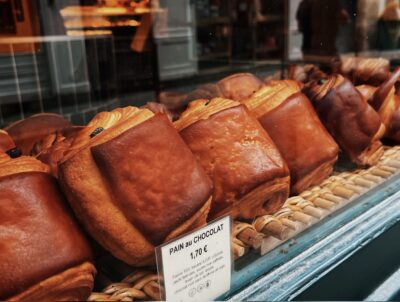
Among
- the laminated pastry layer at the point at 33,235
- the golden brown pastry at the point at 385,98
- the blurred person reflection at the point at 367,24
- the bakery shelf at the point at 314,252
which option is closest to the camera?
the laminated pastry layer at the point at 33,235

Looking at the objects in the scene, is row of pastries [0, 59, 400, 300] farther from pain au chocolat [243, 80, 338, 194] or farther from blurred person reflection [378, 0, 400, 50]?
blurred person reflection [378, 0, 400, 50]

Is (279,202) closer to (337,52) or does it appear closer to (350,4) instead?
(337,52)

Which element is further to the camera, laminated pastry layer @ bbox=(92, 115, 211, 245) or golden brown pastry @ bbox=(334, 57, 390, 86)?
golden brown pastry @ bbox=(334, 57, 390, 86)

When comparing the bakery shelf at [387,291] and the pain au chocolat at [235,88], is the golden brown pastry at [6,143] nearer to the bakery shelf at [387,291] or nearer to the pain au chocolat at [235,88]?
the pain au chocolat at [235,88]

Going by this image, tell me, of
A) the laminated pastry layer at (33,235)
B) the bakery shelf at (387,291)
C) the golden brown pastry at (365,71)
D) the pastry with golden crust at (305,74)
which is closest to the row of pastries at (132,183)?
the laminated pastry layer at (33,235)

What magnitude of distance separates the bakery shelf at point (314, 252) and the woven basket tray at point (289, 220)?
0.06 feet

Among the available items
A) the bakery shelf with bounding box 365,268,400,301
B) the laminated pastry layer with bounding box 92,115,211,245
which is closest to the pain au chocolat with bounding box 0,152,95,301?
the laminated pastry layer with bounding box 92,115,211,245

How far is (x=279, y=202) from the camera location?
3.21 ft

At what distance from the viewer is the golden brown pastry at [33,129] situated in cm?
112

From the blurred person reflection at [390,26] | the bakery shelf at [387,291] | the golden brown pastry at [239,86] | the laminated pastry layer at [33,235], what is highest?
the blurred person reflection at [390,26]

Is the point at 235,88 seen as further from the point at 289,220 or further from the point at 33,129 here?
the point at 33,129

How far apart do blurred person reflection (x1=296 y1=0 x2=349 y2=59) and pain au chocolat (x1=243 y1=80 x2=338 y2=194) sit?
98cm

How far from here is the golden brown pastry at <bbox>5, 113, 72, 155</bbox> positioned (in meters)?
1.12

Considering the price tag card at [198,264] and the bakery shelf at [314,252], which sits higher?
the price tag card at [198,264]
